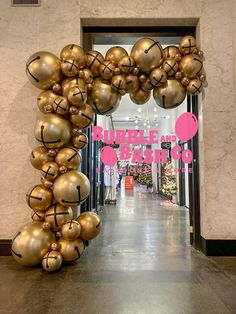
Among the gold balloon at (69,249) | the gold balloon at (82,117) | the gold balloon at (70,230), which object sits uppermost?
the gold balloon at (82,117)

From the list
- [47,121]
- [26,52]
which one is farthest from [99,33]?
[47,121]

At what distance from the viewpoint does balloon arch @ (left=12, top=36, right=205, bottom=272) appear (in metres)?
2.57

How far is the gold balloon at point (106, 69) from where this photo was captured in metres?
2.76

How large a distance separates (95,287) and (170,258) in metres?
1.16

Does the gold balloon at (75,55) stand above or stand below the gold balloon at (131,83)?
above

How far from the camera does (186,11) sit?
3.32 m

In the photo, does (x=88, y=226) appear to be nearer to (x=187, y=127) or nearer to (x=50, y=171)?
(x=50, y=171)

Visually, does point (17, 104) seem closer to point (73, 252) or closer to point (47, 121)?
point (47, 121)

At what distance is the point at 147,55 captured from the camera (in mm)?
2725

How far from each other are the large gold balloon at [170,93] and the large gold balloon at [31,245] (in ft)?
6.55

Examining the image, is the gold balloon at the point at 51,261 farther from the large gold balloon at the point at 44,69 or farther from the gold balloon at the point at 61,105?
the large gold balloon at the point at 44,69

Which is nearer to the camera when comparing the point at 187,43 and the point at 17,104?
the point at 187,43

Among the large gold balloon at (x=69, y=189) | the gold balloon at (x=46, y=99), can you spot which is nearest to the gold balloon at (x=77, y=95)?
the gold balloon at (x=46, y=99)

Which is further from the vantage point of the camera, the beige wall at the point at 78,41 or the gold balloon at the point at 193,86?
the beige wall at the point at 78,41
